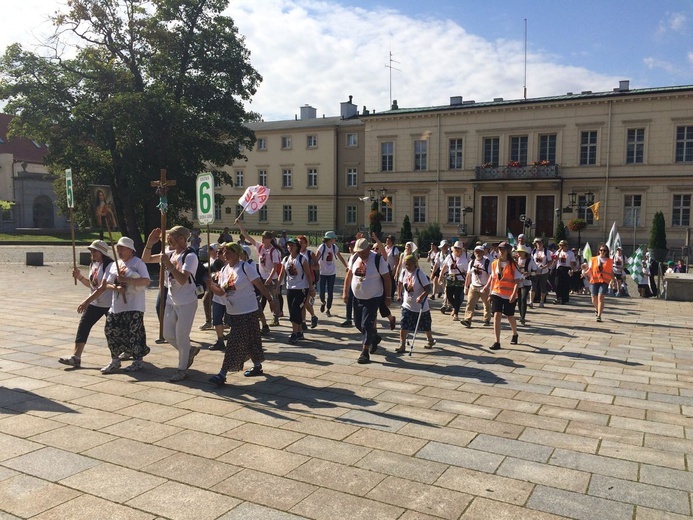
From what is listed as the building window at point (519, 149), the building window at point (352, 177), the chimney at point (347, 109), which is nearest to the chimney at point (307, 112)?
the chimney at point (347, 109)

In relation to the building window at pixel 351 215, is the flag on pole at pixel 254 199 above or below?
below

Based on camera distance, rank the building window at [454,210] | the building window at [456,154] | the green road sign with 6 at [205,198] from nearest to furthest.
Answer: the green road sign with 6 at [205,198]
the building window at [456,154]
the building window at [454,210]

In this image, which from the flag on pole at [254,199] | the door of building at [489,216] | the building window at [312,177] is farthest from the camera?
the building window at [312,177]

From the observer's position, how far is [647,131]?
133ft

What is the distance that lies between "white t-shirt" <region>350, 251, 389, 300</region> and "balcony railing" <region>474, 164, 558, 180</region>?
37362 millimetres

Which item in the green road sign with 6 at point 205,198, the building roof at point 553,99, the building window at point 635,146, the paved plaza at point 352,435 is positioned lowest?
the paved plaza at point 352,435

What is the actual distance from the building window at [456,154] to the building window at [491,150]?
2047 mm

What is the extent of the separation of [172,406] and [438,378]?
11.4 feet

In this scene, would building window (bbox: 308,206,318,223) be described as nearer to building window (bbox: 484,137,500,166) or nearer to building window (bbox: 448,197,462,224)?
building window (bbox: 448,197,462,224)

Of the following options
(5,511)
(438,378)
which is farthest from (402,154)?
(5,511)

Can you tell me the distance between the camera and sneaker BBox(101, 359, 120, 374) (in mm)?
7968

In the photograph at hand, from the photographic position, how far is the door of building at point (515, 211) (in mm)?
44906

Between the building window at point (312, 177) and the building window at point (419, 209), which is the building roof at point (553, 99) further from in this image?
the building window at point (312, 177)

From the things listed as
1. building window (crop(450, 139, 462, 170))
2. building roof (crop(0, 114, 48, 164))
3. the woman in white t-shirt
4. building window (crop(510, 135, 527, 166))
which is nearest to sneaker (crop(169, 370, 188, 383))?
the woman in white t-shirt
